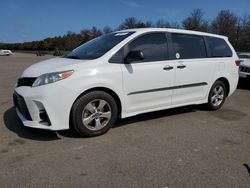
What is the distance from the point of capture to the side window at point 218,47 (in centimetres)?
596

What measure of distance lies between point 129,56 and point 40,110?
1.62m

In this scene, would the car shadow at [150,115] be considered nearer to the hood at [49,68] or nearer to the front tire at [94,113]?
the front tire at [94,113]

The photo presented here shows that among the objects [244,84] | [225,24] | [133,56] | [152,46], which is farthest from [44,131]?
[225,24]

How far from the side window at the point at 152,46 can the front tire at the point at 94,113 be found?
1.00 m

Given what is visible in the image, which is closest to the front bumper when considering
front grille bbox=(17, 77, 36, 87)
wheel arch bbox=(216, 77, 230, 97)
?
front grille bbox=(17, 77, 36, 87)

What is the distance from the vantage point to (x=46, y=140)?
165 inches

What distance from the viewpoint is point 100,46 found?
4914mm

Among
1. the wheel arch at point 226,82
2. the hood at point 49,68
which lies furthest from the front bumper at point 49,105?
the wheel arch at point 226,82

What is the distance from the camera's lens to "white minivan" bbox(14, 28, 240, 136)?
4027mm

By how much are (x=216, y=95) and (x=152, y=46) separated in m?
2.17

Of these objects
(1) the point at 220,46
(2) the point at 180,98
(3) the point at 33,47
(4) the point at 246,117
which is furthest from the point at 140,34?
(3) the point at 33,47

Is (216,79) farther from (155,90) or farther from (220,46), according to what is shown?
(155,90)

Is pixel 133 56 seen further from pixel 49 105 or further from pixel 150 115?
pixel 150 115

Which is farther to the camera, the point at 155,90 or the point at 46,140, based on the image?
the point at 155,90
